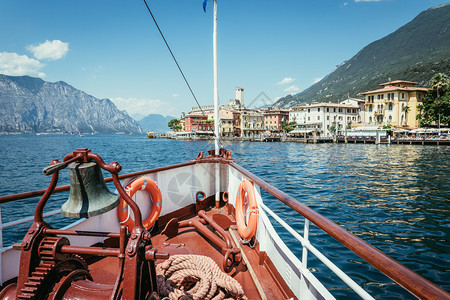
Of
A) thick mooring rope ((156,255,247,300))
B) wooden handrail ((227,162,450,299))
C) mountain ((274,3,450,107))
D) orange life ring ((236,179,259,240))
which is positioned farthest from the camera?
mountain ((274,3,450,107))

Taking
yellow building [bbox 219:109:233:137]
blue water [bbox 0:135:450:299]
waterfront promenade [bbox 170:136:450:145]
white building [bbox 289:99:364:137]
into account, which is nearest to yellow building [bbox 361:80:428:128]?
white building [bbox 289:99:364:137]

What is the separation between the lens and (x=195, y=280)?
2.37m

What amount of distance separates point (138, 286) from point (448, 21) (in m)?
255

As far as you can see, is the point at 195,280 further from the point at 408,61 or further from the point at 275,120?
the point at 408,61

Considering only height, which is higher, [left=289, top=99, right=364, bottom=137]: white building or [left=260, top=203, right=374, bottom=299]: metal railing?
[left=289, top=99, right=364, bottom=137]: white building

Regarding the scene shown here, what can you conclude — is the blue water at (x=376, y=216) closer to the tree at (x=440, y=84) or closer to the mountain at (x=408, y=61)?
the tree at (x=440, y=84)

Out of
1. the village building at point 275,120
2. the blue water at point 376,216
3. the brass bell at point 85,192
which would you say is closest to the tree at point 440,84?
the village building at point 275,120

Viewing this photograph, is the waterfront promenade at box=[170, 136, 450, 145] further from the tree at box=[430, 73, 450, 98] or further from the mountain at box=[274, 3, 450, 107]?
the mountain at box=[274, 3, 450, 107]

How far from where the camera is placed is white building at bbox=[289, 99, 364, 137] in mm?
70625

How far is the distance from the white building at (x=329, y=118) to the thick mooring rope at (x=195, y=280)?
231ft

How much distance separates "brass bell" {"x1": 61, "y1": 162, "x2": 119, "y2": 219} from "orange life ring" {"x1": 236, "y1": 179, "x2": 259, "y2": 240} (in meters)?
1.71

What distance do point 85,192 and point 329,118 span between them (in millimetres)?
76672

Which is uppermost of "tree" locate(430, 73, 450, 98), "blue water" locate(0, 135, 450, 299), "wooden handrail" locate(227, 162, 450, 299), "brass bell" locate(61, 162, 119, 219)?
"tree" locate(430, 73, 450, 98)

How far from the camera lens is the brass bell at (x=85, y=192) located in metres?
1.66
